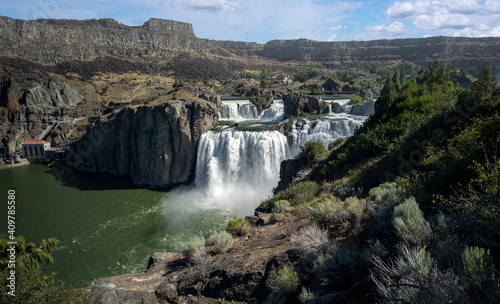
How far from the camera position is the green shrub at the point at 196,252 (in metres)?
6.54

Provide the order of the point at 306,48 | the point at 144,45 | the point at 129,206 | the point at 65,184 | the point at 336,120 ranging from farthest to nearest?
the point at 306,48
the point at 144,45
the point at 65,184
the point at 336,120
the point at 129,206

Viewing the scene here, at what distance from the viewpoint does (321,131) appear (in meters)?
25.2

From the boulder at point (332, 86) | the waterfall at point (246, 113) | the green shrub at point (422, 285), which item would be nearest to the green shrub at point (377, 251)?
the green shrub at point (422, 285)

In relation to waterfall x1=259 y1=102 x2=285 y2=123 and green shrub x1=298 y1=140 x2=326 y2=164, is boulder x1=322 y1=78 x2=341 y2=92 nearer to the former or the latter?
waterfall x1=259 y1=102 x2=285 y2=123

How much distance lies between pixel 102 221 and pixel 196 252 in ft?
51.5

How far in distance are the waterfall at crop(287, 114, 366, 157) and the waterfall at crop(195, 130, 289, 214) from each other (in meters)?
1.01

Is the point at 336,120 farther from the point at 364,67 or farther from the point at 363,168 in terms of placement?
the point at 364,67

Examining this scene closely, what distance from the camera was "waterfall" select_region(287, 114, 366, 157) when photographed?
24.5 metres

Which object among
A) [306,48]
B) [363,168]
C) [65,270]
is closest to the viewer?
[363,168]

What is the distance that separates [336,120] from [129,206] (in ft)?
63.1

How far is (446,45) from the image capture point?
314 feet

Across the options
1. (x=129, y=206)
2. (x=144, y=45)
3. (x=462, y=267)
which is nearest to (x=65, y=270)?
(x=129, y=206)

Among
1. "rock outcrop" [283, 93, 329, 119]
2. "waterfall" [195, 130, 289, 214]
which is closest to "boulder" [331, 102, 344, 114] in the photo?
"rock outcrop" [283, 93, 329, 119]

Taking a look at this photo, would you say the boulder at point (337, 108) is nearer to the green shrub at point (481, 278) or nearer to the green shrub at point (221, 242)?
the green shrub at point (221, 242)
